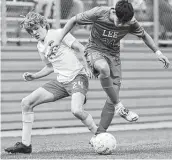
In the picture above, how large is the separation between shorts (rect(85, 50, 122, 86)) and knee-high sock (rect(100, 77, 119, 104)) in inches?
8.4

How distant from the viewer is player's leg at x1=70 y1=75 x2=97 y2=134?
820 cm

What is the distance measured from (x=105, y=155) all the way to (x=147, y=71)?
6.13 m

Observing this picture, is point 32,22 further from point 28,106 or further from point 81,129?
point 81,129

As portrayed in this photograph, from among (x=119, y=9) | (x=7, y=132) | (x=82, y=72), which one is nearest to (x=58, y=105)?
(x=7, y=132)

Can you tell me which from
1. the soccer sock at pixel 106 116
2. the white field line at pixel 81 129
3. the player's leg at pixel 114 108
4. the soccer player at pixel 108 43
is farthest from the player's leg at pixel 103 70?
the white field line at pixel 81 129

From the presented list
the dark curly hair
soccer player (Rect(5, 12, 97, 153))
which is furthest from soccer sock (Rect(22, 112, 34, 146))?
the dark curly hair

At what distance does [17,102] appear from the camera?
41.8 ft

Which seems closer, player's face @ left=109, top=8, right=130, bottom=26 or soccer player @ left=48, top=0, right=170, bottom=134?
player's face @ left=109, top=8, right=130, bottom=26

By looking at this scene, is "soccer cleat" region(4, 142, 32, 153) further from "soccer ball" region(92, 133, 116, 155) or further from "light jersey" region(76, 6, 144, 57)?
"light jersey" region(76, 6, 144, 57)

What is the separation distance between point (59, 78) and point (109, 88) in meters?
0.74

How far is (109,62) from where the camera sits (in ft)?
27.4

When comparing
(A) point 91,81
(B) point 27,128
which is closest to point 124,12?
(B) point 27,128

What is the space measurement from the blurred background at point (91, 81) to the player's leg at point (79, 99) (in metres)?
4.24

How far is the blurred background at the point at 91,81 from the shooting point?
1261 cm
